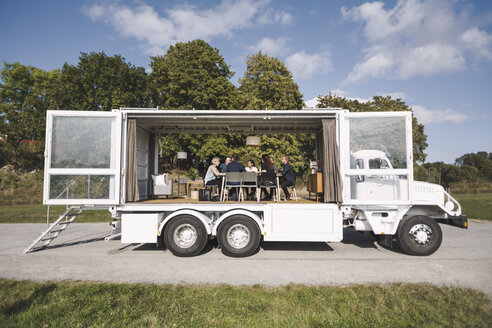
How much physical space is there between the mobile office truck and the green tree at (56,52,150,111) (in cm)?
2084

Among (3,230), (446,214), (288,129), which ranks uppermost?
(288,129)

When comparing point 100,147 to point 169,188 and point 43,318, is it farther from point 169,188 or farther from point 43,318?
point 43,318

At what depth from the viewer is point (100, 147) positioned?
251 inches

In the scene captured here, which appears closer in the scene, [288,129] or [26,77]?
[288,129]

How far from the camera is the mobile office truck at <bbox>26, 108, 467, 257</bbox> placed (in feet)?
19.9

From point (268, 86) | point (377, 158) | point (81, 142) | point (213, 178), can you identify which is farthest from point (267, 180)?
point (268, 86)

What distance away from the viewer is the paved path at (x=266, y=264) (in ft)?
15.3

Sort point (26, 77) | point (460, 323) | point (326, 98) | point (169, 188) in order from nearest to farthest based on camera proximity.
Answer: point (460, 323), point (169, 188), point (326, 98), point (26, 77)

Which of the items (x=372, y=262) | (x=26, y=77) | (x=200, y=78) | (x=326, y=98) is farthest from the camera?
(x=26, y=77)

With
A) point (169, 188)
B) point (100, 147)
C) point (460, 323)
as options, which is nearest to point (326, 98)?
point (169, 188)

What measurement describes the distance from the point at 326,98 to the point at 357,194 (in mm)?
23316

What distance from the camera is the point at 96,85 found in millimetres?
26734

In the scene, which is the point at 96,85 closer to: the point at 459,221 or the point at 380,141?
the point at 380,141

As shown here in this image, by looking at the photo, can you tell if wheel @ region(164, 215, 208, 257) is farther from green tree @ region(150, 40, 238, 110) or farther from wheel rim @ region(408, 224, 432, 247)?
green tree @ region(150, 40, 238, 110)
